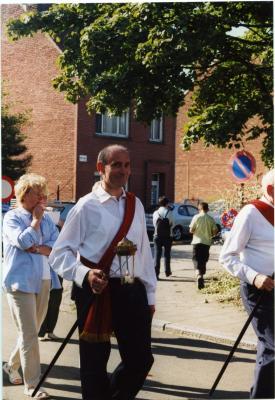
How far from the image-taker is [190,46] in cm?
1067

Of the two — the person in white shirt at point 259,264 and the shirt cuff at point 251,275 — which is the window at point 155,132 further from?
the shirt cuff at point 251,275

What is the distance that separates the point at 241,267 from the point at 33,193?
5.92 ft

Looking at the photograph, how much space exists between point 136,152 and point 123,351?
791 inches

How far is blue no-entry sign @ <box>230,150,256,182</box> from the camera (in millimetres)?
9094

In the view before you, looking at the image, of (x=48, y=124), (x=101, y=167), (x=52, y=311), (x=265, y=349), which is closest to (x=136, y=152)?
(x=48, y=124)

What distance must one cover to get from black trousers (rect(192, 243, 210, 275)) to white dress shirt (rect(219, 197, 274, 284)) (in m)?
7.33

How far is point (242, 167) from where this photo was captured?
9.16 metres

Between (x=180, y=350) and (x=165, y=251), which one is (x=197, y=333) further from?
(x=165, y=251)

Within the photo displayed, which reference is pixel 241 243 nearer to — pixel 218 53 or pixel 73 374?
pixel 73 374

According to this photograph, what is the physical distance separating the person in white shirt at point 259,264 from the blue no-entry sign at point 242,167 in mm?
4639

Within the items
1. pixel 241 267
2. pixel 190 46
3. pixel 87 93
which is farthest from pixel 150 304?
pixel 87 93

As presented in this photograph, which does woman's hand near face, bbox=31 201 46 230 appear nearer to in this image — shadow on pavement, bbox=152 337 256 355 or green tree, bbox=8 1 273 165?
shadow on pavement, bbox=152 337 256 355

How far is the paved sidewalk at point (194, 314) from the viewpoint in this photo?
7680 millimetres

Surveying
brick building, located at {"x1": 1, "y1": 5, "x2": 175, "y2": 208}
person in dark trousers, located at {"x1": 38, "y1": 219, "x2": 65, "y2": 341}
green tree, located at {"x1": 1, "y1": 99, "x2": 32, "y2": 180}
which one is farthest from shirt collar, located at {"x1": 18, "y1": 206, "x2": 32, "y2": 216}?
brick building, located at {"x1": 1, "y1": 5, "x2": 175, "y2": 208}
